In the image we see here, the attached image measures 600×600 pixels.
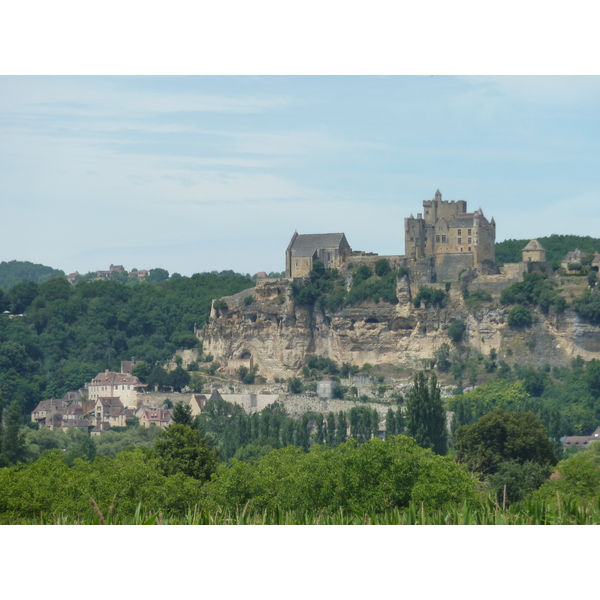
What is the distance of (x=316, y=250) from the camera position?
7050 centimetres

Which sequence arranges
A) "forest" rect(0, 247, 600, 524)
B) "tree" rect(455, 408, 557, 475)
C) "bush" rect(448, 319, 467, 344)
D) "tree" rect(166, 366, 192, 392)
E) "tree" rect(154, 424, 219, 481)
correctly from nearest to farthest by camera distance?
"forest" rect(0, 247, 600, 524) < "tree" rect(154, 424, 219, 481) < "tree" rect(455, 408, 557, 475) < "bush" rect(448, 319, 467, 344) < "tree" rect(166, 366, 192, 392)

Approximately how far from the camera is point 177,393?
218ft

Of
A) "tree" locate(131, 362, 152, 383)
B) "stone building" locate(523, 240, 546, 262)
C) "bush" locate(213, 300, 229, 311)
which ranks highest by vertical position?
"stone building" locate(523, 240, 546, 262)

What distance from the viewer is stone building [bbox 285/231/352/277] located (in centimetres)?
7038

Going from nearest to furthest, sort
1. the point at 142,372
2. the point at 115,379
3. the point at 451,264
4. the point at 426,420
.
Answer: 1. the point at 426,420
2. the point at 451,264
3. the point at 115,379
4. the point at 142,372

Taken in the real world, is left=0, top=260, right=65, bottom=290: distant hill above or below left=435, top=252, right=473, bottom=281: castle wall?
above

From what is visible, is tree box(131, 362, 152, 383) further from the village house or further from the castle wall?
the castle wall

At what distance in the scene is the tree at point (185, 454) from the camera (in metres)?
33.2

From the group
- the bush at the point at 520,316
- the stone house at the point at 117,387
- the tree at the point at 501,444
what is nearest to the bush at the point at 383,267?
the bush at the point at 520,316

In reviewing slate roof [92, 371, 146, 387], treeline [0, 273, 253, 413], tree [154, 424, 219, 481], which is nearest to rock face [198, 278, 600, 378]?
treeline [0, 273, 253, 413]

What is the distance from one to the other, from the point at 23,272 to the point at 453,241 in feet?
260

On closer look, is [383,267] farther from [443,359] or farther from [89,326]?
[89,326]

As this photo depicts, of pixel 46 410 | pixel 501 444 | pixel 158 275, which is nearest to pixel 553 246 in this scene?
pixel 46 410

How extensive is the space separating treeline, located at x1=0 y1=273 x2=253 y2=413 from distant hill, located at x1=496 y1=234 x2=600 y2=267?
1648 centimetres
